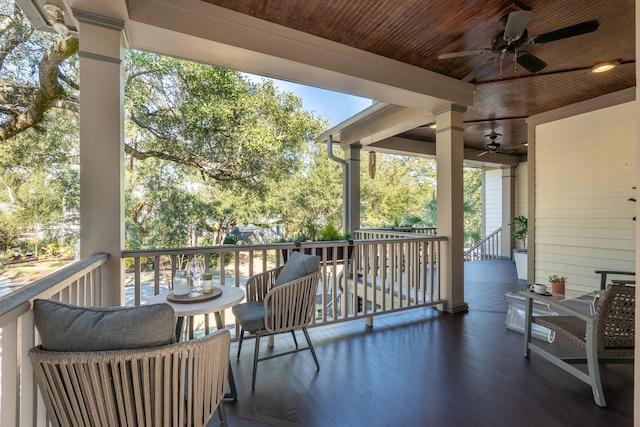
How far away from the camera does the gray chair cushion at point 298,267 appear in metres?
2.41

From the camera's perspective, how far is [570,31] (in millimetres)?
2236

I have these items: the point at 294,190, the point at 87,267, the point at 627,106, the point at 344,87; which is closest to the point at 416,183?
the point at 294,190

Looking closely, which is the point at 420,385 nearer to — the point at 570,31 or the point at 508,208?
the point at 570,31

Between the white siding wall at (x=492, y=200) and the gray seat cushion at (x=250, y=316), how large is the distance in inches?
342

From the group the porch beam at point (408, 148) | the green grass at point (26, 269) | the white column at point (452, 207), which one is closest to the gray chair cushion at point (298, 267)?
the white column at point (452, 207)

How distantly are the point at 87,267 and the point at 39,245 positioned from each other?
5846mm

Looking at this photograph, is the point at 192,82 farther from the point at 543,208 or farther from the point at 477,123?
the point at 543,208

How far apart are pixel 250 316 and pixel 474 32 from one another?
3249mm

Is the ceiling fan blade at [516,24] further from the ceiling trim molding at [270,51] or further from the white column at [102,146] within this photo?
the white column at [102,146]

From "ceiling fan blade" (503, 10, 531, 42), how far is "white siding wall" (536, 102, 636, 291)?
3073 mm

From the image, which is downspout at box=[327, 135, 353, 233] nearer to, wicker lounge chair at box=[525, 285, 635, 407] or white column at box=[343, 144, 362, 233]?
white column at box=[343, 144, 362, 233]

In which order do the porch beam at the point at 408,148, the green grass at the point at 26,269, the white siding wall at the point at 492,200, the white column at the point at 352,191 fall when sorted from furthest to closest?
the white siding wall at the point at 492,200 → the porch beam at the point at 408,148 → the white column at the point at 352,191 → the green grass at the point at 26,269

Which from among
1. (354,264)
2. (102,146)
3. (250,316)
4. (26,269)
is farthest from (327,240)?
(26,269)

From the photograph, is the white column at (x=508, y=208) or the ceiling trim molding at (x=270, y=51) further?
the white column at (x=508, y=208)
